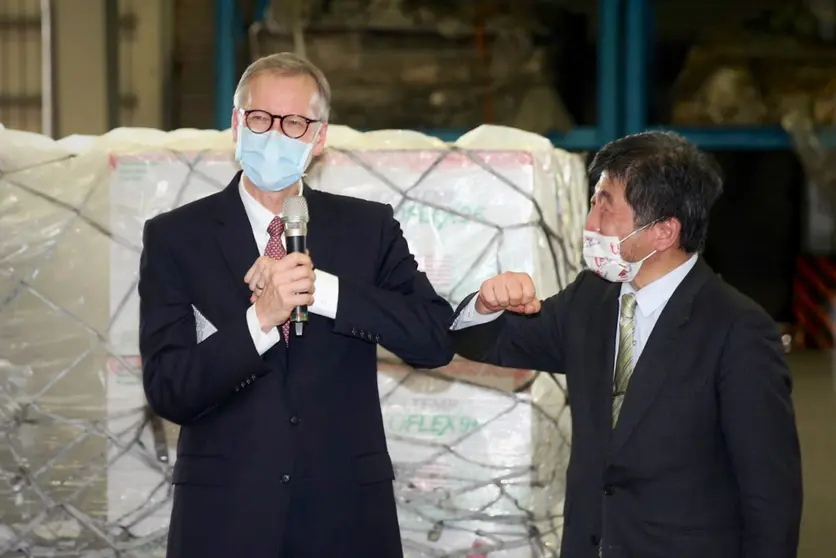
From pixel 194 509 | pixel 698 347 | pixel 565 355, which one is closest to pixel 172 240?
pixel 194 509

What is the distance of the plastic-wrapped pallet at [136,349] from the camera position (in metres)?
3.16

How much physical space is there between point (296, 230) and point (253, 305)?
0.50ft

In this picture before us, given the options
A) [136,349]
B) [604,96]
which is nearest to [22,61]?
[604,96]

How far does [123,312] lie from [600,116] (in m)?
2.84

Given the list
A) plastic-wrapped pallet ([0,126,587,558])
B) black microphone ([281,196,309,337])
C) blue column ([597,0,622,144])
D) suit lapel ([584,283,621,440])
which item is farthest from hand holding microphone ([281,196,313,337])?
blue column ([597,0,622,144])

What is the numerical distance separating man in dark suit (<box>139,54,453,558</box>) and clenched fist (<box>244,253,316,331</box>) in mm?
17

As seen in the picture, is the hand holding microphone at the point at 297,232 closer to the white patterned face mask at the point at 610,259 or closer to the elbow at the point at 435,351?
the elbow at the point at 435,351

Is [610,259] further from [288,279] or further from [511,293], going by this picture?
[288,279]

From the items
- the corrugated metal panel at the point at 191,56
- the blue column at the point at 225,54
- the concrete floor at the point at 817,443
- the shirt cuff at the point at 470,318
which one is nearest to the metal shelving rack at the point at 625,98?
the blue column at the point at 225,54

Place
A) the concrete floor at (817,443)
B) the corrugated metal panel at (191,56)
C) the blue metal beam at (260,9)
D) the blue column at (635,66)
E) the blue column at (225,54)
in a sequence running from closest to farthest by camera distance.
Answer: the concrete floor at (817,443)
the blue column at (635,66)
the blue column at (225,54)
the blue metal beam at (260,9)
the corrugated metal panel at (191,56)

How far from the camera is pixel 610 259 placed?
2.05 m

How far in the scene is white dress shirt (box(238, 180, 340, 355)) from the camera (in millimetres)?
1808

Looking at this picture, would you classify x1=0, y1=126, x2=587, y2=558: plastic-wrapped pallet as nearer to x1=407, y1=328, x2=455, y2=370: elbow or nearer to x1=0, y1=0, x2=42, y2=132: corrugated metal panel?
x1=407, y1=328, x2=455, y2=370: elbow

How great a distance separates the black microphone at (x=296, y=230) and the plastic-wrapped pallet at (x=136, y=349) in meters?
1.36
